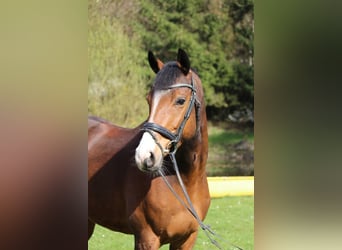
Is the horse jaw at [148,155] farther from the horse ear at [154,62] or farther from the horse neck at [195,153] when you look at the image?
the horse ear at [154,62]

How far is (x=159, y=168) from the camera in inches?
97.7

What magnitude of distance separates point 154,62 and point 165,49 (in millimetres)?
259

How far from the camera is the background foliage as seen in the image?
2857 millimetres

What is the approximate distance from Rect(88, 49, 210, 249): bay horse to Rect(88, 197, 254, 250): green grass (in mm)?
90

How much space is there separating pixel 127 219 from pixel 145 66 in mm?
818

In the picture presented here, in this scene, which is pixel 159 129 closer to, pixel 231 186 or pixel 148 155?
pixel 148 155

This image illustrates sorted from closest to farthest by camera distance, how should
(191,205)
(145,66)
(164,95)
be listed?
1. (164,95)
2. (191,205)
3. (145,66)

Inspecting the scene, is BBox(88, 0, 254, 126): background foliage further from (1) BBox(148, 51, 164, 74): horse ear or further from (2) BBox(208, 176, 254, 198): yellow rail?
(2) BBox(208, 176, 254, 198): yellow rail

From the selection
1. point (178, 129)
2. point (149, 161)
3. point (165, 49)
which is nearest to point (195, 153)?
point (178, 129)
